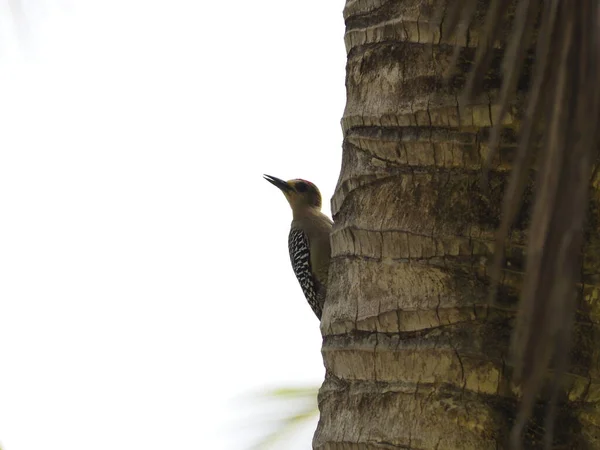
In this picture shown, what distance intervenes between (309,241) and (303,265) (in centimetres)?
17

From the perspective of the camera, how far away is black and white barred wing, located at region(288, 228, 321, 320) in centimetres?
651

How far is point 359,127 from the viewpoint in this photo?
2639mm

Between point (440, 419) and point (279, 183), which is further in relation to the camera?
point (279, 183)

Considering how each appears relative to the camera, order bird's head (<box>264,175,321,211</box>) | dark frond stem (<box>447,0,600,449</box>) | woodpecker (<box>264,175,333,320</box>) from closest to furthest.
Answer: dark frond stem (<box>447,0,600,449</box>), woodpecker (<box>264,175,333,320</box>), bird's head (<box>264,175,321,211</box>)

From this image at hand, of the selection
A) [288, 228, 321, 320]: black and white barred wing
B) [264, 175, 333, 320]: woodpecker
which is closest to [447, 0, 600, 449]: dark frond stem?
[264, 175, 333, 320]: woodpecker

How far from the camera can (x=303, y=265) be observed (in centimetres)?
654

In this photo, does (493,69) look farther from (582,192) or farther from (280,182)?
(280,182)

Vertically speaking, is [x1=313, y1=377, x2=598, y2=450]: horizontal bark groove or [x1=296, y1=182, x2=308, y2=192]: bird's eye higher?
[x1=296, y1=182, x2=308, y2=192]: bird's eye

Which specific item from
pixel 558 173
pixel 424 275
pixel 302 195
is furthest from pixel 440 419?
pixel 302 195

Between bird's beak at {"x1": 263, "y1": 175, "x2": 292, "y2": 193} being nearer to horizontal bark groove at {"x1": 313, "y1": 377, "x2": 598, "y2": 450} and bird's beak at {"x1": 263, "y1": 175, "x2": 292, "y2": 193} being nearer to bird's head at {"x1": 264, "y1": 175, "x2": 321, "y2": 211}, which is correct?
bird's head at {"x1": 264, "y1": 175, "x2": 321, "y2": 211}

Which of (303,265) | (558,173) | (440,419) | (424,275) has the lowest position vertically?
(303,265)

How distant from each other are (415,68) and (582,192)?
116cm

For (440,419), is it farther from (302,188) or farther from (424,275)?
(302,188)

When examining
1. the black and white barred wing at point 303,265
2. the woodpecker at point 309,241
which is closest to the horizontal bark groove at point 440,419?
the woodpecker at point 309,241
